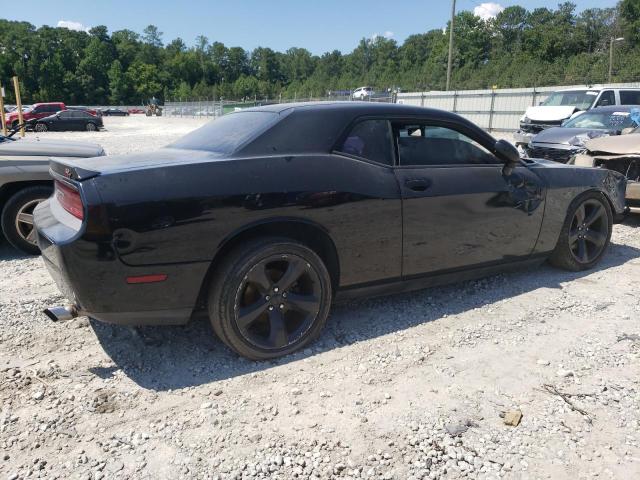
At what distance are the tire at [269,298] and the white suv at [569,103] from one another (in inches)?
447

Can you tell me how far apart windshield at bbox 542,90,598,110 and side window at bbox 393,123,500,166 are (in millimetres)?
12648

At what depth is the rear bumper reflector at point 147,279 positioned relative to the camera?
8.73 feet

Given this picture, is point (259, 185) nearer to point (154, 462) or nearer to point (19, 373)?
point (154, 462)

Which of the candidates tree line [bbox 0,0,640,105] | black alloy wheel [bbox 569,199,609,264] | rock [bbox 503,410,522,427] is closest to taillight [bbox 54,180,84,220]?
rock [bbox 503,410,522,427]

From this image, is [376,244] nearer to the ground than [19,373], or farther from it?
farther from it

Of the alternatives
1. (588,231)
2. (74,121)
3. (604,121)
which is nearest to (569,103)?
(604,121)

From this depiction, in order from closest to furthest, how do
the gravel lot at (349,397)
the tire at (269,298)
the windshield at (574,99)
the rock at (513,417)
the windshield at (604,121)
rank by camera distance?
the gravel lot at (349,397)
the rock at (513,417)
the tire at (269,298)
the windshield at (604,121)
the windshield at (574,99)

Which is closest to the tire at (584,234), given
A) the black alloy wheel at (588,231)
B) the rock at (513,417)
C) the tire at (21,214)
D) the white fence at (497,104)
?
the black alloy wheel at (588,231)

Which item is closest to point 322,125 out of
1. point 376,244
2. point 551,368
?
point 376,244

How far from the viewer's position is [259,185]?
291cm

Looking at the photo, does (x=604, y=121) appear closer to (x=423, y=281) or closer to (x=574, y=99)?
(x=574, y=99)

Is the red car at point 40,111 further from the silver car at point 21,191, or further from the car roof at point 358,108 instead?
the car roof at point 358,108

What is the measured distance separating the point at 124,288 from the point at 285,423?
1.08 m

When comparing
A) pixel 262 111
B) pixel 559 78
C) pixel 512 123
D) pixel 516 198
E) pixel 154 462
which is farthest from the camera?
pixel 559 78
